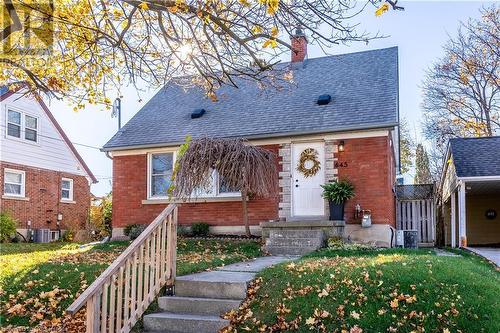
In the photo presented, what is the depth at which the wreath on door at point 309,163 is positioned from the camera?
1306 centimetres

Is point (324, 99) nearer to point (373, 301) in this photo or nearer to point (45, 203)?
point (373, 301)

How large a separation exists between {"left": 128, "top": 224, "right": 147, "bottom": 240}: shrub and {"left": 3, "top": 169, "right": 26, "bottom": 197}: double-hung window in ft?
20.9

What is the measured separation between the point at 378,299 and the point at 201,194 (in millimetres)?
8998

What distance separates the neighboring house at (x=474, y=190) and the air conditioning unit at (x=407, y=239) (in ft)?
3.92

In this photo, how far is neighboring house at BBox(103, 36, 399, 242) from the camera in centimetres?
1246

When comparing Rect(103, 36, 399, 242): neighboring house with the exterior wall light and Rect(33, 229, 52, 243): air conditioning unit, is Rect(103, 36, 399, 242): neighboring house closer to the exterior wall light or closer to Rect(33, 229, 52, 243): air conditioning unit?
the exterior wall light

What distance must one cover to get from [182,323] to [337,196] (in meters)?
7.11

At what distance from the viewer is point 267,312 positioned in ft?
18.3

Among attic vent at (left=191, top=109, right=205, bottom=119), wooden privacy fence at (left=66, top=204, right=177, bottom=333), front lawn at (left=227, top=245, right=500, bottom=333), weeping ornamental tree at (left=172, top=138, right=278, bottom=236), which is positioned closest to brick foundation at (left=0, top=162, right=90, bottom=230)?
attic vent at (left=191, top=109, right=205, bottom=119)

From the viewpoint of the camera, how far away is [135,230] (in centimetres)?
1448

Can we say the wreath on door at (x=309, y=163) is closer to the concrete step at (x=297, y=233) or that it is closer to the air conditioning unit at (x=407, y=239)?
the concrete step at (x=297, y=233)

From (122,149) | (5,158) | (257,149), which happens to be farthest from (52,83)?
(5,158)

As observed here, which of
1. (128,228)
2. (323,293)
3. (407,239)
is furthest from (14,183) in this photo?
(323,293)

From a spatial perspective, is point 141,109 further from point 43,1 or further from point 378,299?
point 378,299
